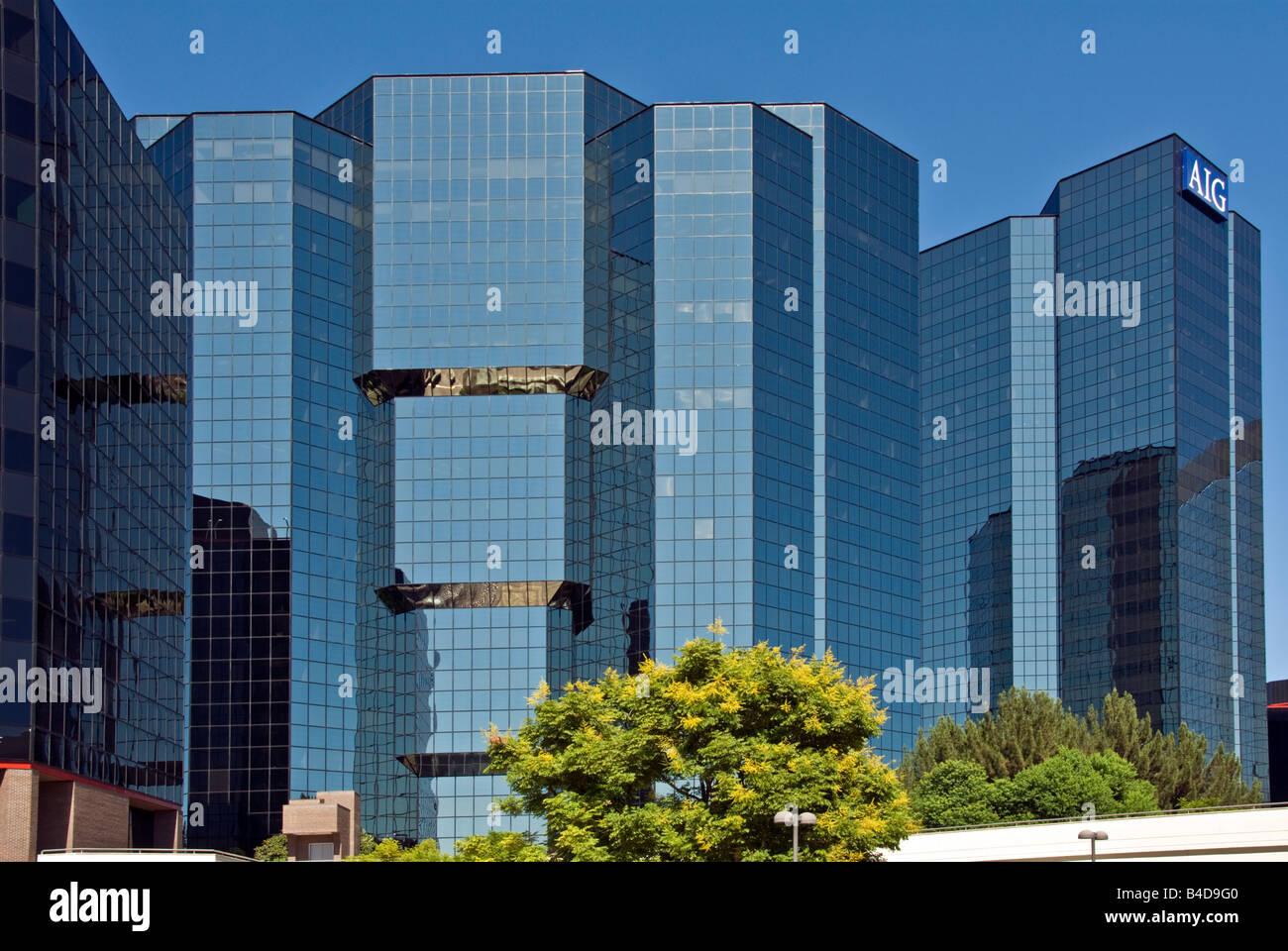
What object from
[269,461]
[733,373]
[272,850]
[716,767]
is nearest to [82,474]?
[716,767]

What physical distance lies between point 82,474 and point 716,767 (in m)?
46.3

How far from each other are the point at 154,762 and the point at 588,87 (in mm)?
94091

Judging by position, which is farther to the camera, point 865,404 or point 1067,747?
point 865,404

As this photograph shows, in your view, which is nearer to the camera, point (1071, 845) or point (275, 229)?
point (1071, 845)

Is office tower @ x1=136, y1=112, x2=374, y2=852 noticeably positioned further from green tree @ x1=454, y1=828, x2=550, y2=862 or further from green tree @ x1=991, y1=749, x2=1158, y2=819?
green tree @ x1=991, y1=749, x2=1158, y2=819

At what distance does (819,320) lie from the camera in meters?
167

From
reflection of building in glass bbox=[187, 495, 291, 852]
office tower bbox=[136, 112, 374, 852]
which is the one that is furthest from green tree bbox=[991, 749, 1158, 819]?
reflection of building in glass bbox=[187, 495, 291, 852]

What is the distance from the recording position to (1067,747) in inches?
5143

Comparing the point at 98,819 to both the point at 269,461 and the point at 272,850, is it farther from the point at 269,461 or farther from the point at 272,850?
the point at 269,461

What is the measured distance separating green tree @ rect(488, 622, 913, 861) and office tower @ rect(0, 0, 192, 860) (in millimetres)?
28364

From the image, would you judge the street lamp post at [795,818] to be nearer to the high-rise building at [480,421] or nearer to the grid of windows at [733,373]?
the grid of windows at [733,373]
